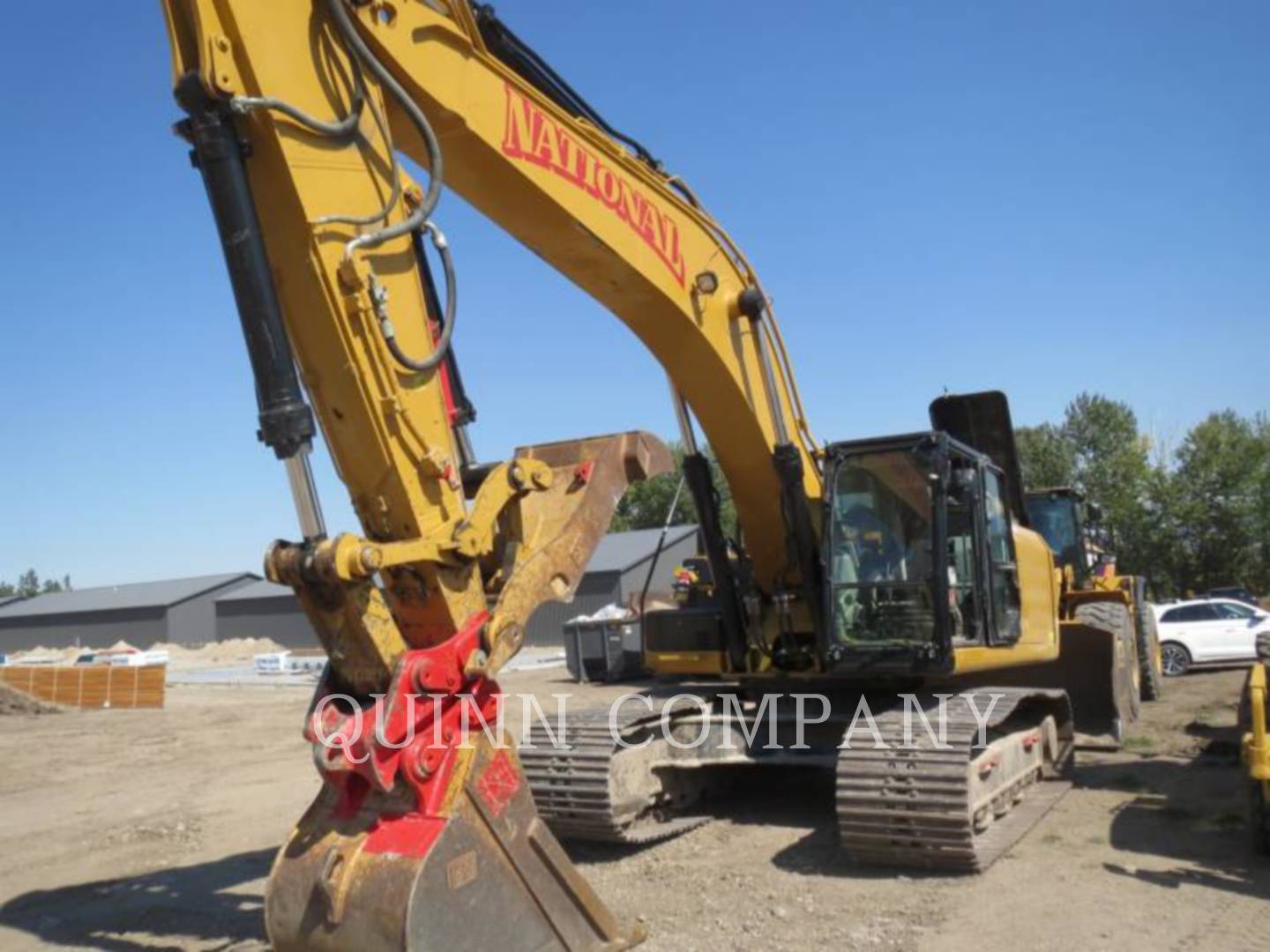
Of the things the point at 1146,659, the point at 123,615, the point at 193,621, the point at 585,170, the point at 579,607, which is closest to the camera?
the point at 585,170

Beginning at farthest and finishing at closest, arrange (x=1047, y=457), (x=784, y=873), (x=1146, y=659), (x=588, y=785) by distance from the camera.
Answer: (x=1047, y=457), (x=1146, y=659), (x=588, y=785), (x=784, y=873)

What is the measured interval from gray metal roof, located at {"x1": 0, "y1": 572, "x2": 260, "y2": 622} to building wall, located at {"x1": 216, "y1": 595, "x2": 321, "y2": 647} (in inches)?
107

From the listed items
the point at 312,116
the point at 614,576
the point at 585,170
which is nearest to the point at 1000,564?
the point at 585,170

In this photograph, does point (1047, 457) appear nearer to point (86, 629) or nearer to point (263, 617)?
point (263, 617)

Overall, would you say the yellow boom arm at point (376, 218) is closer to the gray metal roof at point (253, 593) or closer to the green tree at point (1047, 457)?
the green tree at point (1047, 457)

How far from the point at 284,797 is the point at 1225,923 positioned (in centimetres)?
789

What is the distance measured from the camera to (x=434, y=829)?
434 cm

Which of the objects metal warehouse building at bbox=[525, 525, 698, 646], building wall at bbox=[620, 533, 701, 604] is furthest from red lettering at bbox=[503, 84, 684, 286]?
metal warehouse building at bbox=[525, 525, 698, 646]

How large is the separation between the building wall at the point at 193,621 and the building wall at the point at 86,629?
431mm

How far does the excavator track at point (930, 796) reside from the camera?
253 inches

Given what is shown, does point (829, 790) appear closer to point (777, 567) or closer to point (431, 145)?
point (777, 567)

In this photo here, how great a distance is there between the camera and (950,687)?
813cm

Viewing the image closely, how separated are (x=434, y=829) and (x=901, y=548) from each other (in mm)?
4139

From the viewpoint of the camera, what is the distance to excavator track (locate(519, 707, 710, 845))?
713 cm
